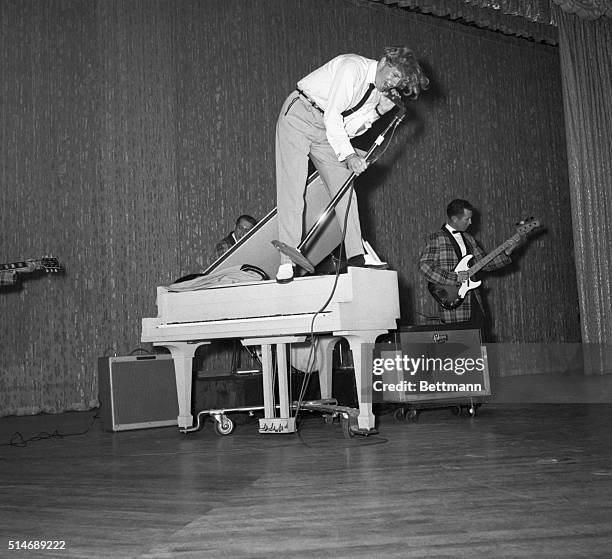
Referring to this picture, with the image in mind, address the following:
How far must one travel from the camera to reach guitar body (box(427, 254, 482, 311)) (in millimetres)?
4164

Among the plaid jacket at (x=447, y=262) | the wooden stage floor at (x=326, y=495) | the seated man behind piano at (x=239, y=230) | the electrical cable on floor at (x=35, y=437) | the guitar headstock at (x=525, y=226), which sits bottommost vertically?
the electrical cable on floor at (x=35, y=437)

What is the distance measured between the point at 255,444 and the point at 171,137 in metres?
3.29

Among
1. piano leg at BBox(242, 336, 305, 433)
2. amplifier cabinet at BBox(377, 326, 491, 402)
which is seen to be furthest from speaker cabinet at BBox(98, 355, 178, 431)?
amplifier cabinet at BBox(377, 326, 491, 402)

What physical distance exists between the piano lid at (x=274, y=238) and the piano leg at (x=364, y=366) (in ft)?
1.84

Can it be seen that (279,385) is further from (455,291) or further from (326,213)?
(455,291)

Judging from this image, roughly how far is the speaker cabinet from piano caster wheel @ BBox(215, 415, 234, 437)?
0.61m

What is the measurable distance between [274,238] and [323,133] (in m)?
0.51

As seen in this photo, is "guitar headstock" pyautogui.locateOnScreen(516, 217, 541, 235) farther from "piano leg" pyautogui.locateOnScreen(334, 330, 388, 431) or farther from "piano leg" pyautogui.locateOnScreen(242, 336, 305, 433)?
"piano leg" pyautogui.locateOnScreen(242, 336, 305, 433)

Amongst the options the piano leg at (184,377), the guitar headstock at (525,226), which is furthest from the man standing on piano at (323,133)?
the guitar headstock at (525,226)

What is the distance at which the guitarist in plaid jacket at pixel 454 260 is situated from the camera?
4.16 meters

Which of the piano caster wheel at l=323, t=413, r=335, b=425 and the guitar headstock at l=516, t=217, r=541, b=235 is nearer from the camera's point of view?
the piano caster wheel at l=323, t=413, r=335, b=425

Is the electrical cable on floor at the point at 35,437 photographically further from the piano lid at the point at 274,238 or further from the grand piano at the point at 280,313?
the piano lid at the point at 274,238

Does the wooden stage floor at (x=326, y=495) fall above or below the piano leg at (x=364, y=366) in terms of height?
below

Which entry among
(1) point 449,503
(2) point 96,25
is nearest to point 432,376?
(1) point 449,503
